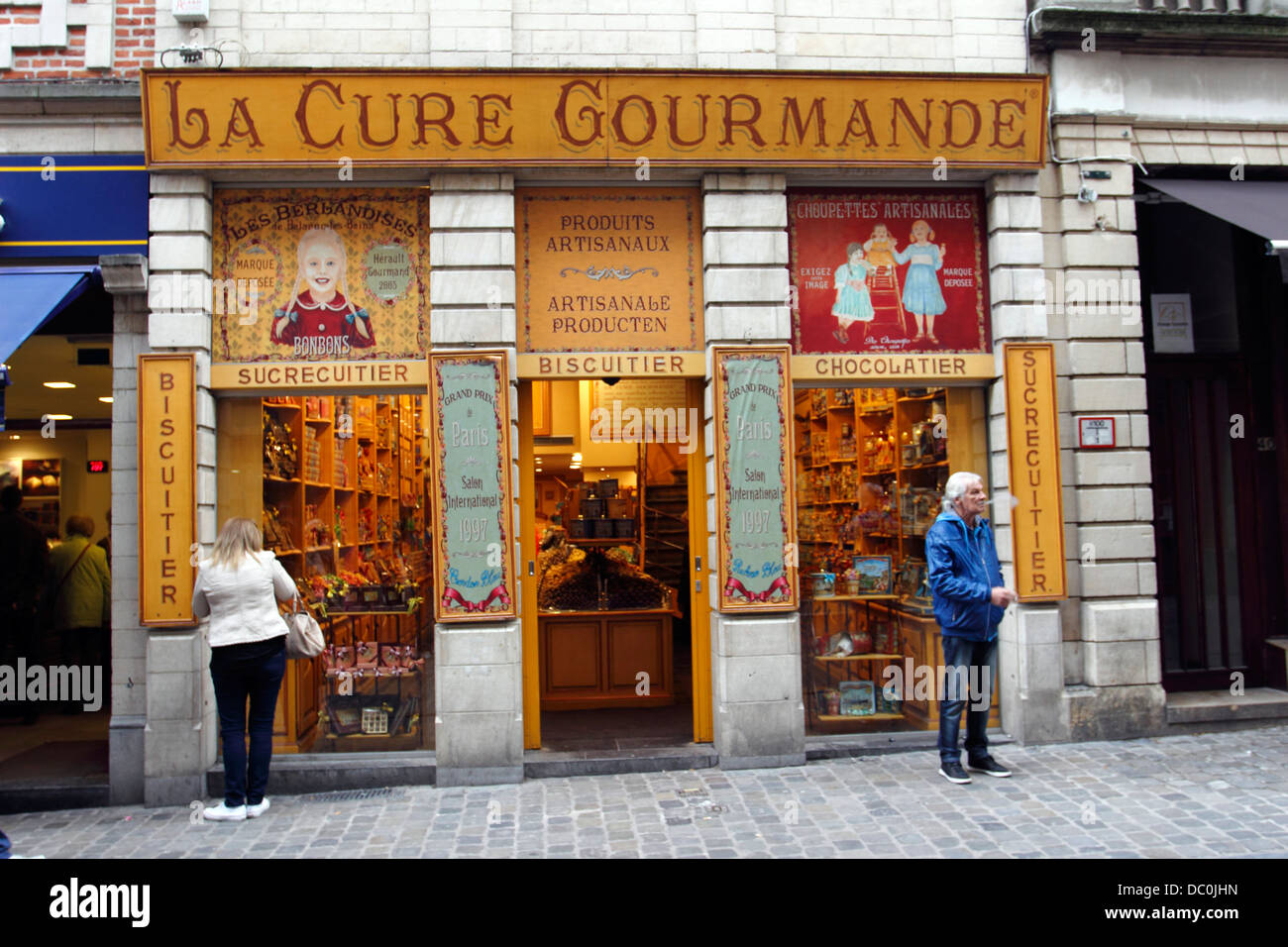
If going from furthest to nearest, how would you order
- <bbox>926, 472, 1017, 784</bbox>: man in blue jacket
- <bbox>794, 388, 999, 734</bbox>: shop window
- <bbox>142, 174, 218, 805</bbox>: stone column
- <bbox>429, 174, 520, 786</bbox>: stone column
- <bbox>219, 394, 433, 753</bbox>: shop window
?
<bbox>794, 388, 999, 734</bbox>: shop window < <bbox>219, 394, 433, 753</bbox>: shop window < <bbox>429, 174, 520, 786</bbox>: stone column < <bbox>142, 174, 218, 805</bbox>: stone column < <bbox>926, 472, 1017, 784</bbox>: man in blue jacket

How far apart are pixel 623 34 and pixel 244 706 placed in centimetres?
547

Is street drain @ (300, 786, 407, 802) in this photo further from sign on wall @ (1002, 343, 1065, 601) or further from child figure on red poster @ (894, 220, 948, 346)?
child figure on red poster @ (894, 220, 948, 346)

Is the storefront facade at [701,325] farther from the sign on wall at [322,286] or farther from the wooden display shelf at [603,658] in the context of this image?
the wooden display shelf at [603,658]

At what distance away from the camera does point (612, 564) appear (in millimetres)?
8531

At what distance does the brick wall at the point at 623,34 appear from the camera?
6.54m

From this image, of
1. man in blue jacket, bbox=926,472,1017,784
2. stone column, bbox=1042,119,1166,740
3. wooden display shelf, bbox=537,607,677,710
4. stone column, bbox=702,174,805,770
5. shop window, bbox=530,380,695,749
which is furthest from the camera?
wooden display shelf, bbox=537,607,677,710

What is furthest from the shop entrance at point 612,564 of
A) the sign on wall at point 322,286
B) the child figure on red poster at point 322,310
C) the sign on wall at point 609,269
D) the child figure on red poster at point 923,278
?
the child figure on red poster at point 923,278

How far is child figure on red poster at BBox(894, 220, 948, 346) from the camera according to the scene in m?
7.01

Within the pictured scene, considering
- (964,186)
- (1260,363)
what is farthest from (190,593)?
(1260,363)

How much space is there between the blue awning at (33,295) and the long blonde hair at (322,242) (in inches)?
54.3

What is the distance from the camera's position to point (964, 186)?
7129mm

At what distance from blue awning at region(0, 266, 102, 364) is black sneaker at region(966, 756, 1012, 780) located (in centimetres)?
679

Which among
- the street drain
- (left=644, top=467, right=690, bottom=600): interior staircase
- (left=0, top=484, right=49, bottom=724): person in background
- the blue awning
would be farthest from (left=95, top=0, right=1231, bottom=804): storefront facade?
(left=0, top=484, right=49, bottom=724): person in background

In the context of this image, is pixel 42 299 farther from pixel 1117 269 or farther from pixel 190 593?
pixel 1117 269
